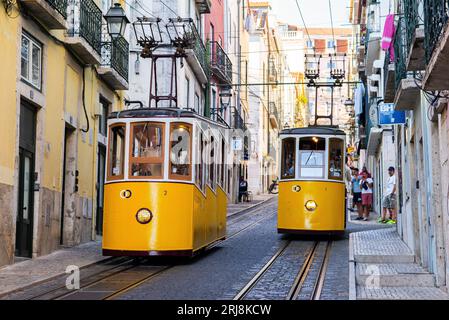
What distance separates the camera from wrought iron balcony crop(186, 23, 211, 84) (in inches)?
1083

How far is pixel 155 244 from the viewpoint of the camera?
1263 centimetres

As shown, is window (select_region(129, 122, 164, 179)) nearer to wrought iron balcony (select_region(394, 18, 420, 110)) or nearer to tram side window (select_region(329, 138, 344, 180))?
wrought iron balcony (select_region(394, 18, 420, 110))

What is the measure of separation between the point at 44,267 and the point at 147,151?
241 centimetres

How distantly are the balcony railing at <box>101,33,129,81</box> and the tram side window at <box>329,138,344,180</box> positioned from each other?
209 inches

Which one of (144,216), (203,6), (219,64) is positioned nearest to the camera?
(144,216)

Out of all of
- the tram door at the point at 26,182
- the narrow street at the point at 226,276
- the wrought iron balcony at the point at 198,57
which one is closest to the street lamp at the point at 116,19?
the tram door at the point at 26,182

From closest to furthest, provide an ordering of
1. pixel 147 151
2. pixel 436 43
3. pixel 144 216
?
pixel 436 43 < pixel 144 216 < pixel 147 151

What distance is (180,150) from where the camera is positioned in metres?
13.0

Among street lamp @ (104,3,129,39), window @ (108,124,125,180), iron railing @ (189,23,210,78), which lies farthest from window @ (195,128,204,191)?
iron railing @ (189,23,210,78)

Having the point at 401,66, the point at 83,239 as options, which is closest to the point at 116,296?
the point at 401,66

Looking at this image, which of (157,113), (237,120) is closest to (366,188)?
(157,113)

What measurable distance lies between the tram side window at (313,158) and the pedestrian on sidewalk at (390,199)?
171 inches

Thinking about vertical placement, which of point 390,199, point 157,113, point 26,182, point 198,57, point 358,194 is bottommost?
point 390,199

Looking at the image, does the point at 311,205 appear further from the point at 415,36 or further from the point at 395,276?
the point at 415,36
